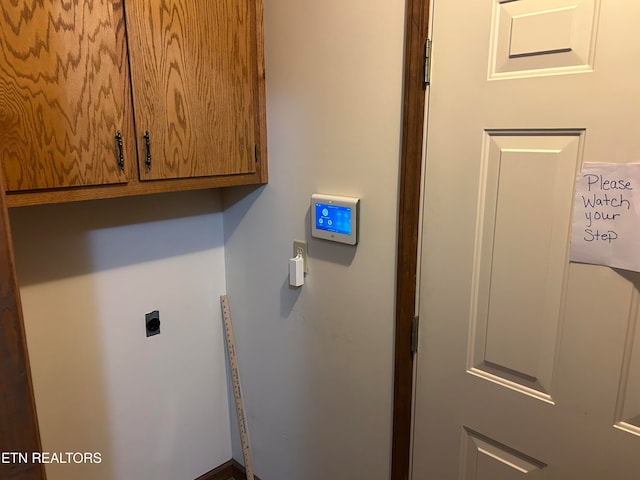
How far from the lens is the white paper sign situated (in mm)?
904

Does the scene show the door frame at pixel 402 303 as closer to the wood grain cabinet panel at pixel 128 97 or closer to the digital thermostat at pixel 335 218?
the digital thermostat at pixel 335 218

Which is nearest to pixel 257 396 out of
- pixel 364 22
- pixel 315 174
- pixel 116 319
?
pixel 116 319

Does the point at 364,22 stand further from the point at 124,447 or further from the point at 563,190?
the point at 124,447

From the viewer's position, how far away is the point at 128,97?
1.26 metres

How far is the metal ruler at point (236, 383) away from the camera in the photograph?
76.4 inches

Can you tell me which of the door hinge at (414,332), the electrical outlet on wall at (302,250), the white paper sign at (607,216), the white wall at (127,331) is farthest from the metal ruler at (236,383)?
the white paper sign at (607,216)

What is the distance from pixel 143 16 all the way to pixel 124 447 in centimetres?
149

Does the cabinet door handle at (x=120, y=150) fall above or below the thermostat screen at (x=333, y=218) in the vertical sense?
above

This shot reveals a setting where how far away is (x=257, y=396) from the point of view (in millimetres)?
1919

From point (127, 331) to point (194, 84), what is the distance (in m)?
0.91

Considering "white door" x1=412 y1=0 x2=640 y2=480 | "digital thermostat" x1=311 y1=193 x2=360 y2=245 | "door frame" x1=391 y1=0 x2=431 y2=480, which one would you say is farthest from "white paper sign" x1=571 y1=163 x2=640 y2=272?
"digital thermostat" x1=311 y1=193 x2=360 y2=245

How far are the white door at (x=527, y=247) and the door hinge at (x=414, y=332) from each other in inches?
1.2

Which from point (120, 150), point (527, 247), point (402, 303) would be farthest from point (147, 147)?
point (527, 247)

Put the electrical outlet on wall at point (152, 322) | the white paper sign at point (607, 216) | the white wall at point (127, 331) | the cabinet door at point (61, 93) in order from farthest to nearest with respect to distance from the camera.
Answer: the electrical outlet on wall at point (152, 322) → the white wall at point (127, 331) → the cabinet door at point (61, 93) → the white paper sign at point (607, 216)
